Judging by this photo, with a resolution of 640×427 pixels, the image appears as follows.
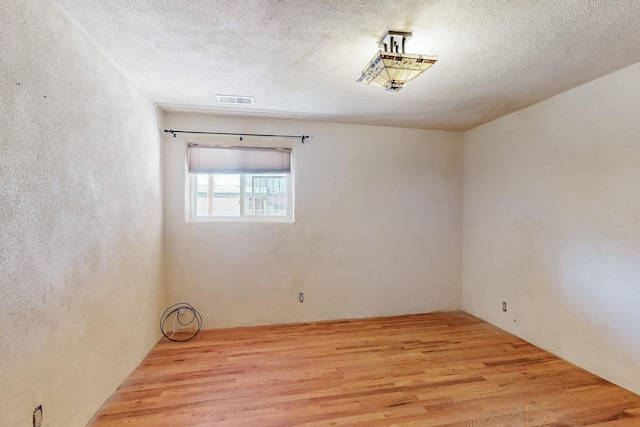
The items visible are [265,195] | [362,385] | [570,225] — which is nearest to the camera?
[362,385]

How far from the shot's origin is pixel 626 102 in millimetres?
2234

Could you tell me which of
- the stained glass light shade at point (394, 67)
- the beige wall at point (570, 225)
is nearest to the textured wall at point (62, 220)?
the stained glass light shade at point (394, 67)

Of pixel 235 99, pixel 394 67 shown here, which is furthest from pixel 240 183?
pixel 394 67

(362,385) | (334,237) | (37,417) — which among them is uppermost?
(334,237)

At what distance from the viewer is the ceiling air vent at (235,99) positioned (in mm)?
2805

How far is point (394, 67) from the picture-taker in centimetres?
183

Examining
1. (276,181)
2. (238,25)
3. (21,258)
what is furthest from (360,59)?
(21,258)

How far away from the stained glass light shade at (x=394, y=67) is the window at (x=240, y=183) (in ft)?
5.92

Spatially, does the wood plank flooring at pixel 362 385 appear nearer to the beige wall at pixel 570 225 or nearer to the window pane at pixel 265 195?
the beige wall at pixel 570 225

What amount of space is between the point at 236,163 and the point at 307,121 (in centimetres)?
100

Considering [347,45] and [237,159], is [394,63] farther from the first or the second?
[237,159]

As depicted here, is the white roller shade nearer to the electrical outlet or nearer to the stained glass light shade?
the stained glass light shade

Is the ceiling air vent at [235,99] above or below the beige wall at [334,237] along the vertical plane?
above

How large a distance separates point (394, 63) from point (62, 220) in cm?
211
